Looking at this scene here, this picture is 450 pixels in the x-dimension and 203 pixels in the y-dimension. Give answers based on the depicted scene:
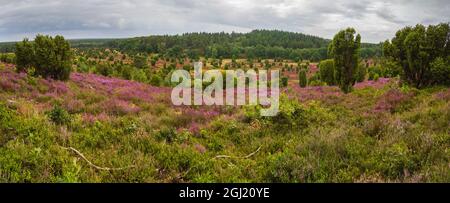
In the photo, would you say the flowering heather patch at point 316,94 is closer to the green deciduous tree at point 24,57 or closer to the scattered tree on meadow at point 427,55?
the scattered tree on meadow at point 427,55

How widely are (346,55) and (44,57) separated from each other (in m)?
22.6

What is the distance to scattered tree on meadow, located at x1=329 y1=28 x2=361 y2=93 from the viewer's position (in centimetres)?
2548

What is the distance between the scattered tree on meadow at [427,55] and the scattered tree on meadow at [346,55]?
3.24 metres

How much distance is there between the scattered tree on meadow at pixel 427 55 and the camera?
72.2 feet

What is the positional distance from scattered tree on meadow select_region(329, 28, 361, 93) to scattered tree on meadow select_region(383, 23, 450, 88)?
3237 millimetres

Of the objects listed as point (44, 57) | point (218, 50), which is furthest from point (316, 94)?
point (218, 50)

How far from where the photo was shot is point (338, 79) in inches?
1077

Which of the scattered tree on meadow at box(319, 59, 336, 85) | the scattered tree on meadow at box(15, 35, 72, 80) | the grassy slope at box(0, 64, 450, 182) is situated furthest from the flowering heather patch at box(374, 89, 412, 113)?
the scattered tree on meadow at box(15, 35, 72, 80)

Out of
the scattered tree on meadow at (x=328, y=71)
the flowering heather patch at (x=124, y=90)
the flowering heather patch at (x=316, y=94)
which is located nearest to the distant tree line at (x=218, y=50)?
the scattered tree on meadow at (x=328, y=71)

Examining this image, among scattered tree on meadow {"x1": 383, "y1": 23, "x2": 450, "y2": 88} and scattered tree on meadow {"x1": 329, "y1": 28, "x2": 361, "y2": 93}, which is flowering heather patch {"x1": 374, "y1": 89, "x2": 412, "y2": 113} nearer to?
scattered tree on meadow {"x1": 383, "y1": 23, "x2": 450, "y2": 88}

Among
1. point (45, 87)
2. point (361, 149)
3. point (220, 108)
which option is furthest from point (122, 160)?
point (45, 87)

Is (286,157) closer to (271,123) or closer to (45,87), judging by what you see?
(271,123)

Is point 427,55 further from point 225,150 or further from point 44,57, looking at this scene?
point 44,57
